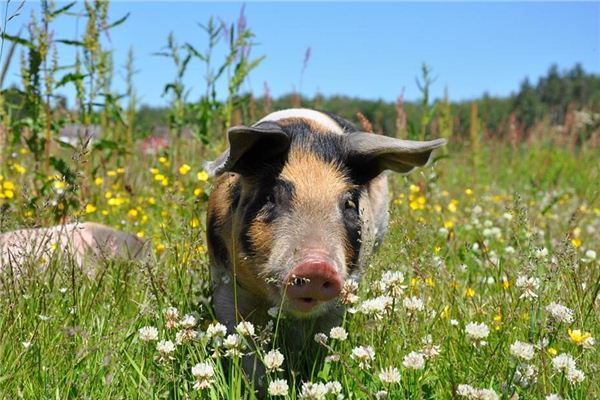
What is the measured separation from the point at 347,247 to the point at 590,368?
121 centimetres

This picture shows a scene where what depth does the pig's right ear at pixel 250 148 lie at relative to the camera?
3146 millimetres

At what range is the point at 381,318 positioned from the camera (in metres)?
2.78

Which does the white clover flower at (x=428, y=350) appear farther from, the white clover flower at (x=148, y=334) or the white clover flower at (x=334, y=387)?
the white clover flower at (x=148, y=334)

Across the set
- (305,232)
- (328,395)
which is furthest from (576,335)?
(305,232)

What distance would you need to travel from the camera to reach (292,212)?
3125mm

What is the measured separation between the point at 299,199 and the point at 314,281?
569mm

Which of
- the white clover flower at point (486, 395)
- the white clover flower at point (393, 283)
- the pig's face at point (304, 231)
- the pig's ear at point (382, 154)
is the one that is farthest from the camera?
the pig's ear at point (382, 154)

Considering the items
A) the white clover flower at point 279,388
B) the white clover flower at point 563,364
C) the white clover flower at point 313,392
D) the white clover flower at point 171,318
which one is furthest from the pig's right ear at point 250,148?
the white clover flower at point 563,364

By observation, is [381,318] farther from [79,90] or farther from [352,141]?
[79,90]

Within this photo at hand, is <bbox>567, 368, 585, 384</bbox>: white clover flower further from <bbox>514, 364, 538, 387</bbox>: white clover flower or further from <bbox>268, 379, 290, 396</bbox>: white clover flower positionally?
<bbox>268, 379, 290, 396</bbox>: white clover flower

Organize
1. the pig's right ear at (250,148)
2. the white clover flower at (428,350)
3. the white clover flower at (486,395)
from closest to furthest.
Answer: the white clover flower at (486,395), the white clover flower at (428,350), the pig's right ear at (250,148)

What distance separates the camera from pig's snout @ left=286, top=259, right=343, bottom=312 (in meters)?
2.68

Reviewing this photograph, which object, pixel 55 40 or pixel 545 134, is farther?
pixel 545 134

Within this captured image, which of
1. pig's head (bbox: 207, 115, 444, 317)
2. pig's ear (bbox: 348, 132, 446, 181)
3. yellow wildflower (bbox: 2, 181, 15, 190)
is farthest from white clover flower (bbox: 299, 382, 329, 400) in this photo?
yellow wildflower (bbox: 2, 181, 15, 190)
